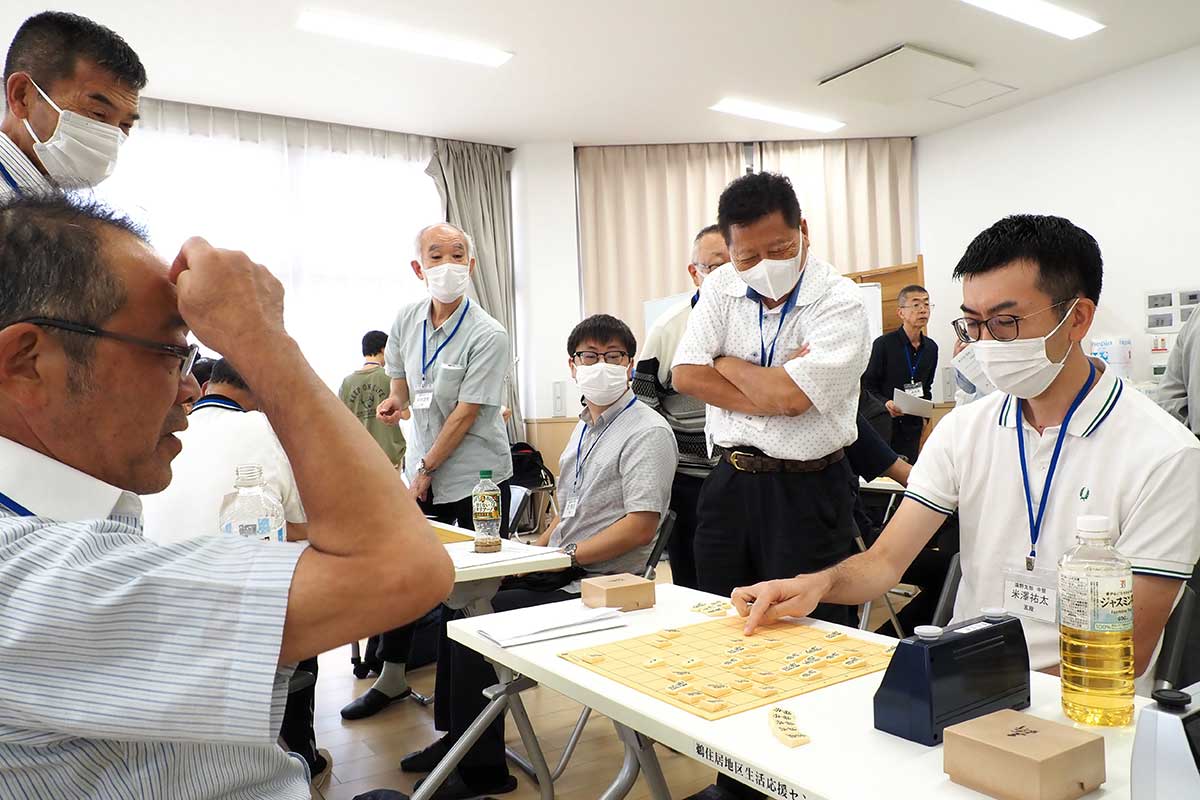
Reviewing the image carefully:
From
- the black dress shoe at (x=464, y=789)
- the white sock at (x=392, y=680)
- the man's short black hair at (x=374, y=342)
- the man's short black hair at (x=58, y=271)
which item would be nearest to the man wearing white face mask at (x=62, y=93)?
the man's short black hair at (x=58, y=271)

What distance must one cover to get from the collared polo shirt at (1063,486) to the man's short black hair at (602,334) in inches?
56.4

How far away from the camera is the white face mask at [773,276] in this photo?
7.19ft

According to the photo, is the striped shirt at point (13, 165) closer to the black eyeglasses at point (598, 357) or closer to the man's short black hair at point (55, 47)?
the man's short black hair at point (55, 47)

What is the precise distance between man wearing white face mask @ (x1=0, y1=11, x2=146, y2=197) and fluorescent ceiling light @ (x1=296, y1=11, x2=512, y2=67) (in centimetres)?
299

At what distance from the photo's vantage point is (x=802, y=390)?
2.06m

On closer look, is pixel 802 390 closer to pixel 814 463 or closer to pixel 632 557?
pixel 814 463

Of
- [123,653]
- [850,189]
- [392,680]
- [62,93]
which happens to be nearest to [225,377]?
[62,93]

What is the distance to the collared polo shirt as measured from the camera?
4.47 feet

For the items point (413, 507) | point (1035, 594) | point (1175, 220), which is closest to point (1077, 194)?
point (1175, 220)

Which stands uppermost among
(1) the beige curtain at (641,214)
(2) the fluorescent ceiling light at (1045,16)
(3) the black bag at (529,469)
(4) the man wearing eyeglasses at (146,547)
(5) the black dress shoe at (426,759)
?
(2) the fluorescent ceiling light at (1045,16)

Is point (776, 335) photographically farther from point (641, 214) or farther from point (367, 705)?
point (641, 214)

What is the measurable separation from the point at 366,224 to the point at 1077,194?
18.5 feet

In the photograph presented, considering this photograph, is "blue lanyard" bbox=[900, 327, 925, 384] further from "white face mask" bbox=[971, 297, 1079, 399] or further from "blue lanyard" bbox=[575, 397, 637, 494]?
"white face mask" bbox=[971, 297, 1079, 399]

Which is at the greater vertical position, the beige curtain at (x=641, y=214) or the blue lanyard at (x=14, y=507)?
the beige curtain at (x=641, y=214)
